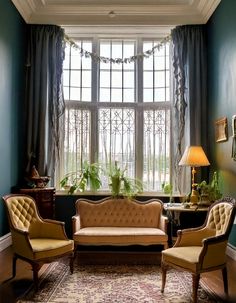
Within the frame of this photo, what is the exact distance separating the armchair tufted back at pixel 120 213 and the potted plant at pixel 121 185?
243mm

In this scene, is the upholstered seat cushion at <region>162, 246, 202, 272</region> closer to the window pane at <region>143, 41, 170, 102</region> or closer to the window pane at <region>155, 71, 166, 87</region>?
the window pane at <region>143, 41, 170, 102</region>

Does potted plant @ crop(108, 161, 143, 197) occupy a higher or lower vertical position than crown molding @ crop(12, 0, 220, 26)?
lower

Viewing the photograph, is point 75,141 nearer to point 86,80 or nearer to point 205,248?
point 86,80

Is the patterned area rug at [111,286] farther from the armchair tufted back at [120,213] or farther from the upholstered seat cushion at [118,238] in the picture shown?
the armchair tufted back at [120,213]

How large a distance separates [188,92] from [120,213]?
2382 mm

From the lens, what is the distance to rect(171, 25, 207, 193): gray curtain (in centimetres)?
569

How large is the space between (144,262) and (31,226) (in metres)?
1.58

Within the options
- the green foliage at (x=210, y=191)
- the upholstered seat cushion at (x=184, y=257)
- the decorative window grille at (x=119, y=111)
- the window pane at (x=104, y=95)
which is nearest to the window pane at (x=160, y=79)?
the decorative window grille at (x=119, y=111)

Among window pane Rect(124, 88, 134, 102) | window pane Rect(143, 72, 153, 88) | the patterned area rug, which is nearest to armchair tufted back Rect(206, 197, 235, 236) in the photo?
the patterned area rug

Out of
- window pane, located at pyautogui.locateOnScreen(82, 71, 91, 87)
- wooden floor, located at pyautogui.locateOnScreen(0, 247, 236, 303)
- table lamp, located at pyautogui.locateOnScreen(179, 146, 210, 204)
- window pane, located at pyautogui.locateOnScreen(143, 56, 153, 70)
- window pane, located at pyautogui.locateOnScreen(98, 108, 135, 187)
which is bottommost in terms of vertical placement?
wooden floor, located at pyautogui.locateOnScreen(0, 247, 236, 303)

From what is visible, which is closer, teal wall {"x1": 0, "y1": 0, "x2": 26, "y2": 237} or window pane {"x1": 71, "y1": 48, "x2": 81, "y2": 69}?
teal wall {"x1": 0, "y1": 0, "x2": 26, "y2": 237}

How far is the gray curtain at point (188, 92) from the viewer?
Answer: 569 cm

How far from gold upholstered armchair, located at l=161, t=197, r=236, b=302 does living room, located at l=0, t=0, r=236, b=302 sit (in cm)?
105

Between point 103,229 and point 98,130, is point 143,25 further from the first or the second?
point 103,229
